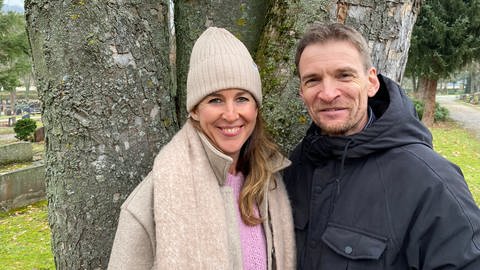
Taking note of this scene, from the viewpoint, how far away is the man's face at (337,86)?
78.3 inches

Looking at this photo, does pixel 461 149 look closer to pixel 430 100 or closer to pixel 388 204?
pixel 430 100

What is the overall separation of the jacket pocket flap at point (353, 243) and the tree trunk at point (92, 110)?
3.60ft

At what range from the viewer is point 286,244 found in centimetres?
214

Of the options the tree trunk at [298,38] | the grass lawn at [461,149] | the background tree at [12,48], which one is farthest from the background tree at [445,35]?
the background tree at [12,48]

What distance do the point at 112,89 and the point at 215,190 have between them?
0.81 m

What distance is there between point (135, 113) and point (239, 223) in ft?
2.76

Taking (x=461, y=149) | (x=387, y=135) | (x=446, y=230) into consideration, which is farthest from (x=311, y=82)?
(x=461, y=149)

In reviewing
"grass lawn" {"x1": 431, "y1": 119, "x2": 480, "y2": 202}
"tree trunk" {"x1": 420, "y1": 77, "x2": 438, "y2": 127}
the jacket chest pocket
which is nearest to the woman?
the jacket chest pocket

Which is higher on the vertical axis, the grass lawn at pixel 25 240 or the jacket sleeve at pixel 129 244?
the jacket sleeve at pixel 129 244

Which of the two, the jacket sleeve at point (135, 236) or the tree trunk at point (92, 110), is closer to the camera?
the jacket sleeve at point (135, 236)

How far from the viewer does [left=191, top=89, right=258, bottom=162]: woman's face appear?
2.07m

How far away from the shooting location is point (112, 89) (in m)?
2.23

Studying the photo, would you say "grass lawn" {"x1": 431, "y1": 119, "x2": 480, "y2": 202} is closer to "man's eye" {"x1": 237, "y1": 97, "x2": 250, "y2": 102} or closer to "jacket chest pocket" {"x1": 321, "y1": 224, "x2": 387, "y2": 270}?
"jacket chest pocket" {"x1": 321, "y1": 224, "x2": 387, "y2": 270}

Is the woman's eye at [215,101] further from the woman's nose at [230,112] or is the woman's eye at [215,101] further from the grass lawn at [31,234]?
the grass lawn at [31,234]
